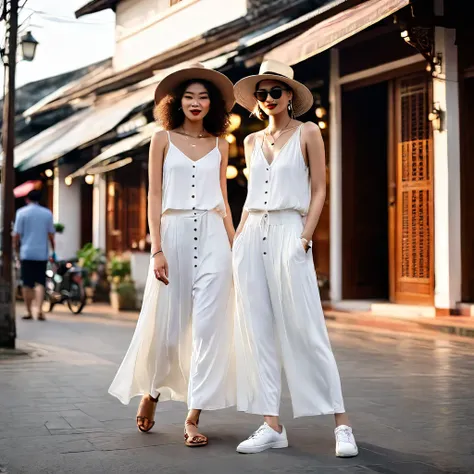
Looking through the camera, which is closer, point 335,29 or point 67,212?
point 335,29

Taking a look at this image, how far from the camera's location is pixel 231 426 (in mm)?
5852

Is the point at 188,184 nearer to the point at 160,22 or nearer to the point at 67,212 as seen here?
the point at 160,22

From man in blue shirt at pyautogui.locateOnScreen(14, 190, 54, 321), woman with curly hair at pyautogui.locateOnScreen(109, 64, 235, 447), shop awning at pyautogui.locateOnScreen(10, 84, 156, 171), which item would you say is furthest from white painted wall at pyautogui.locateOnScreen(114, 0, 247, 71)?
woman with curly hair at pyautogui.locateOnScreen(109, 64, 235, 447)

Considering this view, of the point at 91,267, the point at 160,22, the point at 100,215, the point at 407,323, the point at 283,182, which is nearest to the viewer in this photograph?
the point at 283,182

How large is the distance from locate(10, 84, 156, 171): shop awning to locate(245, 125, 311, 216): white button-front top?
11.5 m

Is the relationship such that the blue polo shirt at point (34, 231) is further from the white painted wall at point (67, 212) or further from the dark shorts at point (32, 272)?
the white painted wall at point (67, 212)

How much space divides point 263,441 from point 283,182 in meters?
1.38

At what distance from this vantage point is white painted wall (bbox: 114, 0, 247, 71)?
1945cm

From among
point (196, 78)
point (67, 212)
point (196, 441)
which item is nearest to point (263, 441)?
point (196, 441)

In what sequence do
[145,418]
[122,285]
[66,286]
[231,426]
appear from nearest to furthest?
[145,418]
[231,426]
[66,286]
[122,285]

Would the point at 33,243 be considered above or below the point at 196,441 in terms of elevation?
above

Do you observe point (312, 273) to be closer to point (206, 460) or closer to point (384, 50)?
point (206, 460)

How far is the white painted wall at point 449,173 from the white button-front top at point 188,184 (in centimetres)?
793

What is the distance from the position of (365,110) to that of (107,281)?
7.34m
